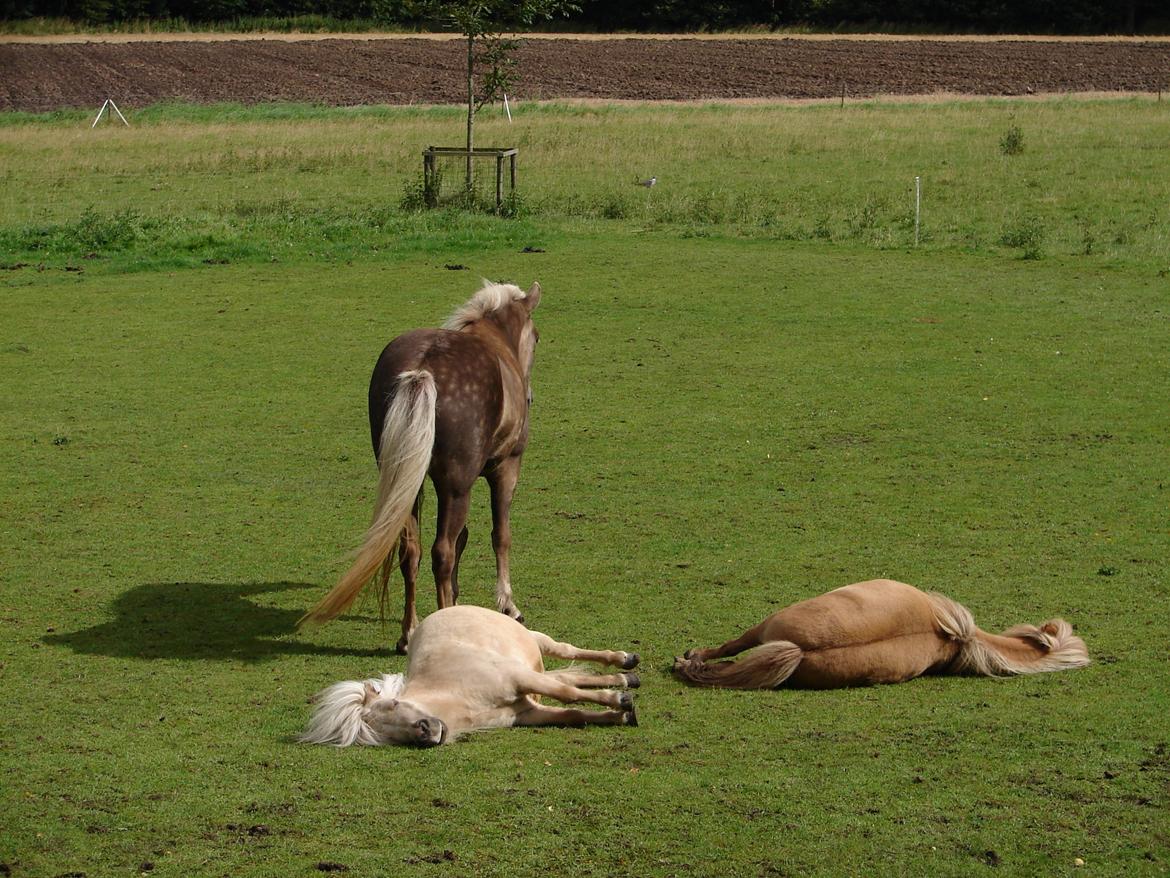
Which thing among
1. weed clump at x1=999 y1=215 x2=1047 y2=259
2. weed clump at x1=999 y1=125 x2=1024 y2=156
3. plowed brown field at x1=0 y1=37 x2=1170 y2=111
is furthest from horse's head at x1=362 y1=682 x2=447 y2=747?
plowed brown field at x1=0 y1=37 x2=1170 y2=111

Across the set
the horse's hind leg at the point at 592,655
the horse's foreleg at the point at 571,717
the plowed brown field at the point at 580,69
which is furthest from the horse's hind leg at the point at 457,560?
the plowed brown field at the point at 580,69

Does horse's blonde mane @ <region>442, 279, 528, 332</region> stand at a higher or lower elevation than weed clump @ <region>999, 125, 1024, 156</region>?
Answer: lower

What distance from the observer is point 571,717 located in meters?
5.79

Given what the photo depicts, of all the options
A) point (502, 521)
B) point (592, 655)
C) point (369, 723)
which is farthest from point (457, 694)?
point (502, 521)

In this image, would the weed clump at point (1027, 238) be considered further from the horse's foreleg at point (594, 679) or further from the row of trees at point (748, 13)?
the row of trees at point (748, 13)

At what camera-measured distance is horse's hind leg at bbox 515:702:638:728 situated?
5.78m

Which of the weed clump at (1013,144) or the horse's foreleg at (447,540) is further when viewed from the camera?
the weed clump at (1013,144)

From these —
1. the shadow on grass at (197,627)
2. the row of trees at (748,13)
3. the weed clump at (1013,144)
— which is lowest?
the shadow on grass at (197,627)

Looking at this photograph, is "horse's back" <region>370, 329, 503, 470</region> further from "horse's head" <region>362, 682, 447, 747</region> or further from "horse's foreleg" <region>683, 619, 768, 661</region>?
"horse's head" <region>362, 682, 447, 747</region>

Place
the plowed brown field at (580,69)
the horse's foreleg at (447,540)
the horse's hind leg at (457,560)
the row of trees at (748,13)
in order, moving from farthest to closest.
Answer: the row of trees at (748,13) < the plowed brown field at (580,69) < the horse's hind leg at (457,560) < the horse's foreleg at (447,540)

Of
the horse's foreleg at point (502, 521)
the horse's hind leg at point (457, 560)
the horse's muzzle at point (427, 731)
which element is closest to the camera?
the horse's muzzle at point (427, 731)

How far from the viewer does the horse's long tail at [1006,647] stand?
6270 millimetres

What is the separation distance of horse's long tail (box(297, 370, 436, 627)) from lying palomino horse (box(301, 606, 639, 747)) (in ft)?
2.31

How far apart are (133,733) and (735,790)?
2563mm
